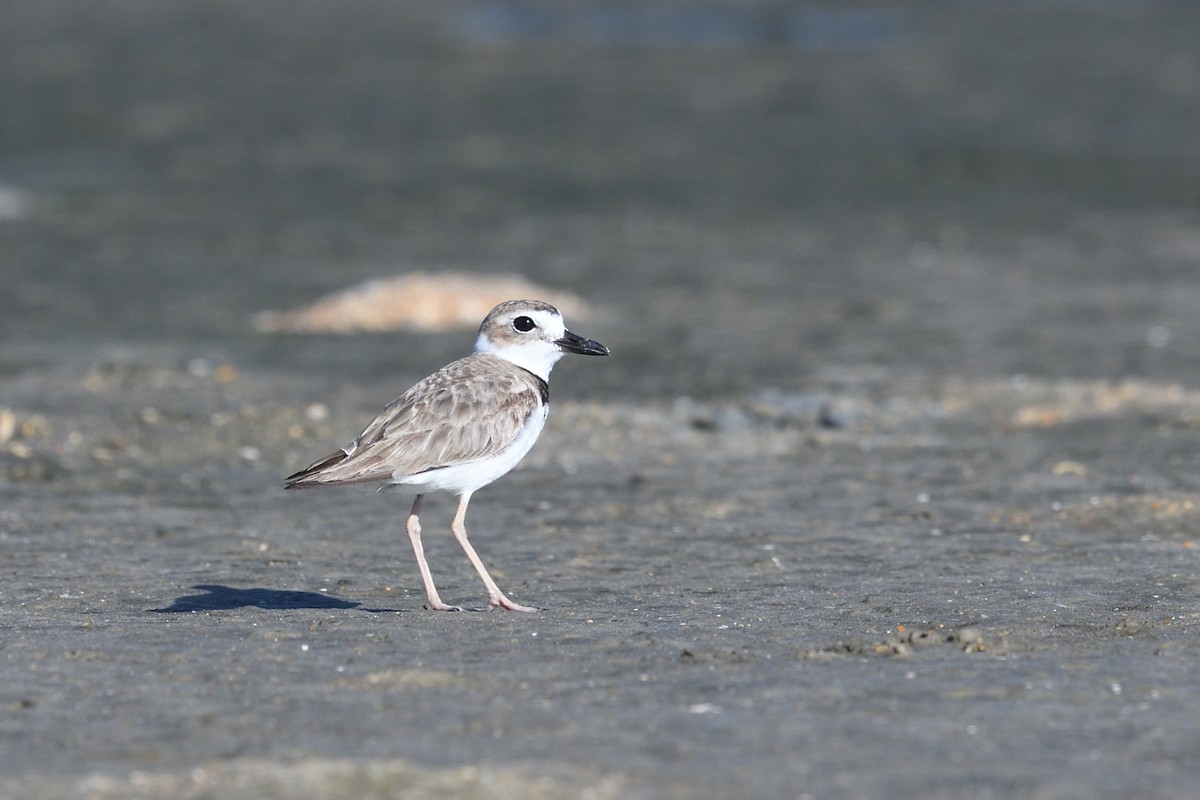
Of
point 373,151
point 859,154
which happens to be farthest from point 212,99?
point 859,154

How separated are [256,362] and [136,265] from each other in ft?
18.3

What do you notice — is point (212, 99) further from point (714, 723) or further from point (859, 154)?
point (714, 723)

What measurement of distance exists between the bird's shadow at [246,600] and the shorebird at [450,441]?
20.8 inches

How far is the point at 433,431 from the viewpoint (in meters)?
7.87

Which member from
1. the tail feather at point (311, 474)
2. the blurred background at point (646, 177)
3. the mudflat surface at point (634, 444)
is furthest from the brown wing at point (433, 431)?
the blurred background at point (646, 177)

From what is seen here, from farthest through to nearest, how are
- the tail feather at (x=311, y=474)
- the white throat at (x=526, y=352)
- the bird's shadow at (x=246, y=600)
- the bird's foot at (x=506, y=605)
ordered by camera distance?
the white throat at (x=526, y=352) → the bird's shadow at (x=246, y=600) → the bird's foot at (x=506, y=605) → the tail feather at (x=311, y=474)

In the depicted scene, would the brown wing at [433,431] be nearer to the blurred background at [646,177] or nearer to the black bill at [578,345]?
the black bill at [578,345]

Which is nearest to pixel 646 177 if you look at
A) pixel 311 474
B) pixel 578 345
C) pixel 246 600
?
pixel 578 345

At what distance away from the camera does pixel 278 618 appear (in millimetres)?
7629

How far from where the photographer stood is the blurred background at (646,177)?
53.0 ft

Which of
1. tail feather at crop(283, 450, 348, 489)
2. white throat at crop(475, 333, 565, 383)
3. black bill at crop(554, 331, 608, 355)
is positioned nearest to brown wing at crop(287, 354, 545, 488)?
tail feather at crop(283, 450, 348, 489)

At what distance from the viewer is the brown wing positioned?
25.3 feet

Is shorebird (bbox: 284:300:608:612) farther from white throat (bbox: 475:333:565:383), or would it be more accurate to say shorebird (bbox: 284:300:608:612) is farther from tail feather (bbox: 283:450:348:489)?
white throat (bbox: 475:333:565:383)

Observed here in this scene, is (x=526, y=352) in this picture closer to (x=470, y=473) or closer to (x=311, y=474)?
(x=470, y=473)
